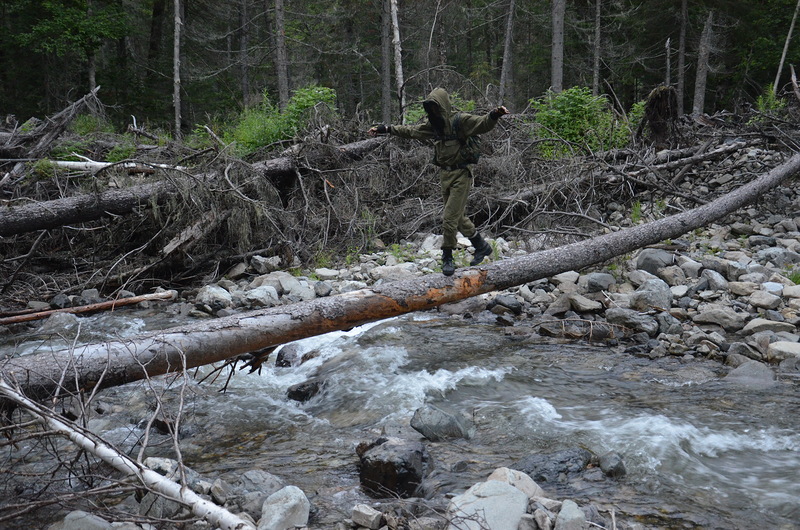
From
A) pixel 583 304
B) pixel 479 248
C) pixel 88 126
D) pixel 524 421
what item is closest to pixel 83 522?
pixel 524 421

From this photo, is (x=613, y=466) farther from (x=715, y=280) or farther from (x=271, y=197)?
(x=271, y=197)

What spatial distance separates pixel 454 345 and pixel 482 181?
17.5 feet

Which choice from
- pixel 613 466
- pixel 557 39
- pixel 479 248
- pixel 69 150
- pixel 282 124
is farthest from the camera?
pixel 557 39

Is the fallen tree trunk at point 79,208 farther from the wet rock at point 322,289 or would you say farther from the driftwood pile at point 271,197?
the wet rock at point 322,289

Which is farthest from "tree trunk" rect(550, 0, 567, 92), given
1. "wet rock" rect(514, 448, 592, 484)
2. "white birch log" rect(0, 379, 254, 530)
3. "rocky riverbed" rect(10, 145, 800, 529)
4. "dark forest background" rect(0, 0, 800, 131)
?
"white birch log" rect(0, 379, 254, 530)

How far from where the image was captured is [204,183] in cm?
857

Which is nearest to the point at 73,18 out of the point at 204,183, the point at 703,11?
the point at 204,183

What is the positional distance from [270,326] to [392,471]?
64.9 inches

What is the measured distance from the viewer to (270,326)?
4535 mm

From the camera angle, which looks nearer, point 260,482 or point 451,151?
point 260,482

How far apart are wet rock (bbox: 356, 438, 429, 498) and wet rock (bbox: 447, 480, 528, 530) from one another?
1.58 feet

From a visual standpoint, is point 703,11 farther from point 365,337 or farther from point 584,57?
point 365,337

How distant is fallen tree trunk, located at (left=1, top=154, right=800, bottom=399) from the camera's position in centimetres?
378

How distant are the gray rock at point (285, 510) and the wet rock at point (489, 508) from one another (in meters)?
0.82
